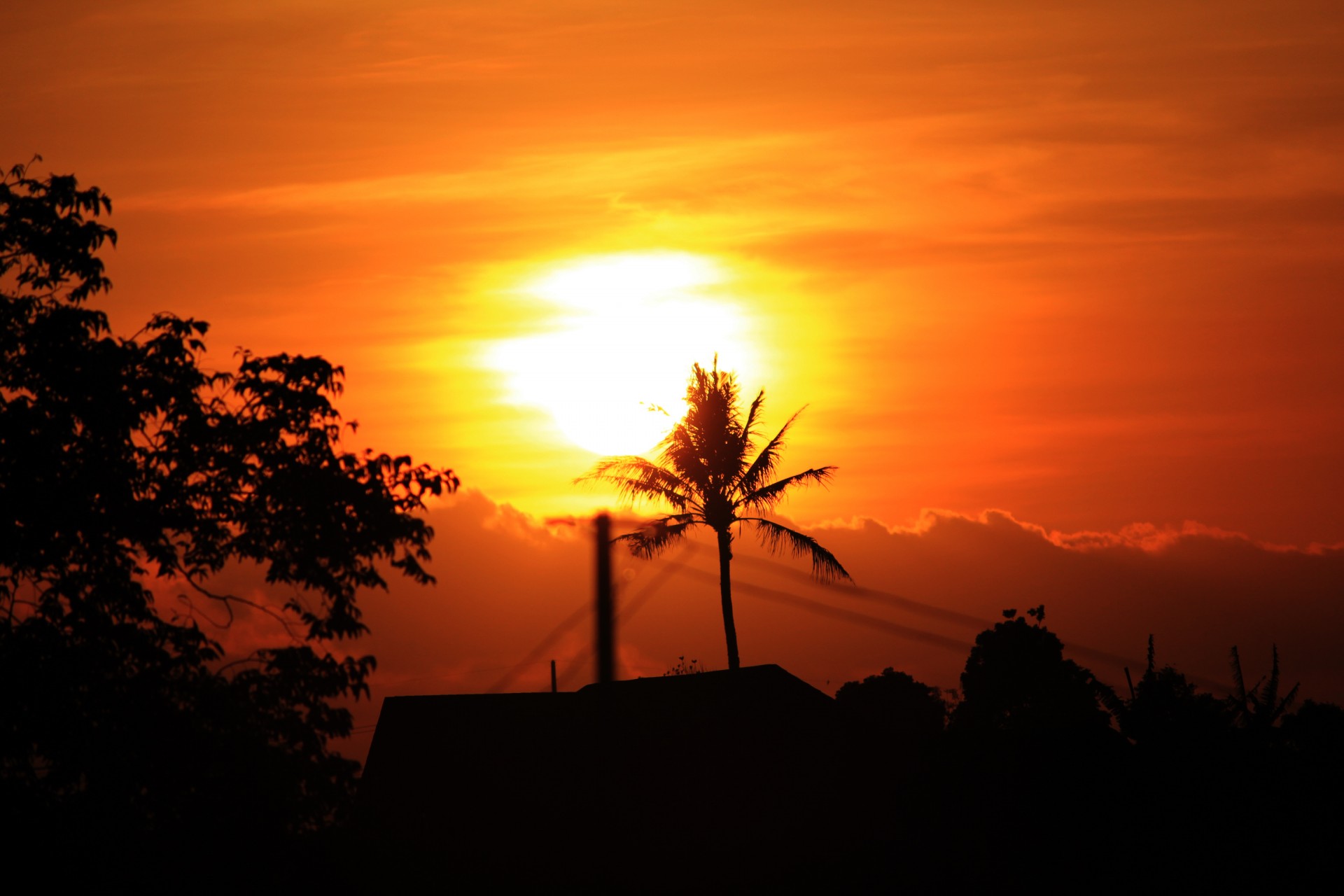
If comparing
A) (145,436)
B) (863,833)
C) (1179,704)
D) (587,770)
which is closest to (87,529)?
(145,436)

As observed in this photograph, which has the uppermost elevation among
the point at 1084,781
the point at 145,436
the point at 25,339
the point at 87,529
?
the point at 25,339

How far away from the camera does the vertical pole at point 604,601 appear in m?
23.6

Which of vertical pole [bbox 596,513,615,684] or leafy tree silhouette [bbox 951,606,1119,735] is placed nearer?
vertical pole [bbox 596,513,615,684]

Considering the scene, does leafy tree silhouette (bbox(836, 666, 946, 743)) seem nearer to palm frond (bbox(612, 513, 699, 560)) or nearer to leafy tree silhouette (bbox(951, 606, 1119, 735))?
leafy tree silhouette (bbox(951, 606, 1119, 735))

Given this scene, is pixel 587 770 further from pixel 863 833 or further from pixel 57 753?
pixel 57 753

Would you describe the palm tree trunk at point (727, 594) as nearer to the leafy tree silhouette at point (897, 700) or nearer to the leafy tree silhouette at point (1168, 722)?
the leafy tree silhouette at point (1168, 722)

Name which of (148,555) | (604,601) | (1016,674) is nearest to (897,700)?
(1016,674)

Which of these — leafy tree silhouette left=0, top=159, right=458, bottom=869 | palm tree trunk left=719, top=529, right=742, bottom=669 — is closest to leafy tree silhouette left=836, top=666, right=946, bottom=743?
palm tree trunk left=719, top=529, right=742, bottom=669

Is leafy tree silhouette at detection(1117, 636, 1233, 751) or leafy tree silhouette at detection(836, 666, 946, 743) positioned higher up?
leafy tree silhouette at detection(836, 666, 946, 743)

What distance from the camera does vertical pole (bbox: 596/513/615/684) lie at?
23.6 metres

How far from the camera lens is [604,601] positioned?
23875 mm

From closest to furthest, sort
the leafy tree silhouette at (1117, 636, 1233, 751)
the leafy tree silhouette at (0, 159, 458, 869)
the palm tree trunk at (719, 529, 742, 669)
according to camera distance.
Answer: the leafy tree silhouette at (0, 159, 458, 869)
the leafy tree silhouette at (1117, 636, 1233, 751)
the palm tree trunk at (719, 529, 742, 669)

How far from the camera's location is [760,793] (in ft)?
85.1

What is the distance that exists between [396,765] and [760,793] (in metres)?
7.92
